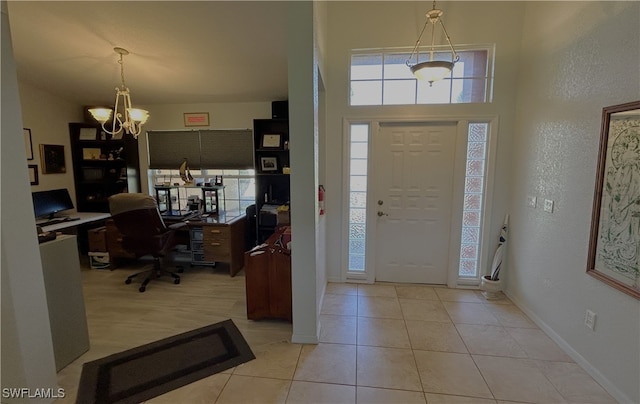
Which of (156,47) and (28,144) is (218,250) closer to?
(156,47)

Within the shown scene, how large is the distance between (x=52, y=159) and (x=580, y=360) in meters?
6.23

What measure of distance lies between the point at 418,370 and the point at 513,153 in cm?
241

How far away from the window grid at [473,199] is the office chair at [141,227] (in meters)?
3.39

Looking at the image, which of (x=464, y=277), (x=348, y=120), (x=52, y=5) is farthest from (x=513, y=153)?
(x=52, y=5)

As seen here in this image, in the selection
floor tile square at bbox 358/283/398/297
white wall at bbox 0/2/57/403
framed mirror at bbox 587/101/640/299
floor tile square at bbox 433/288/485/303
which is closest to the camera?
white wall at bbox 0/2/57/403

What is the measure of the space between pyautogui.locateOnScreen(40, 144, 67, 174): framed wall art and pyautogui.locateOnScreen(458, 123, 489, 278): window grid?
17.9ft

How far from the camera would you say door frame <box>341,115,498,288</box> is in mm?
3051

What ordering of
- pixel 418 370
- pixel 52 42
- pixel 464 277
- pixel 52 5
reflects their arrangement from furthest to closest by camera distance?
pixel 464 277
pixel 52 42
pixel 52 5
pixel 418 370

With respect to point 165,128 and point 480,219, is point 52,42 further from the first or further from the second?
point 480,219

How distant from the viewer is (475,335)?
2396 millimetres

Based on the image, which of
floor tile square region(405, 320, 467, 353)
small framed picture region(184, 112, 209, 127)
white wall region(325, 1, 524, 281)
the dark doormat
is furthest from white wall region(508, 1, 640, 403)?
small framed picture region(184, 112, 209, 127)

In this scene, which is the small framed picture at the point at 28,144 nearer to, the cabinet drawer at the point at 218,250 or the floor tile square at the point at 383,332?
the cabinet drawer at the point at 218,250

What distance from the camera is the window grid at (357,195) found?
3.23 m

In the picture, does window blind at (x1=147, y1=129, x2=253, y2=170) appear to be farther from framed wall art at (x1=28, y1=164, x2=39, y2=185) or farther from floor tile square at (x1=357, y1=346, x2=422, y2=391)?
floor tile square at (x1=357, y1=346, x2=422, y2=391)
